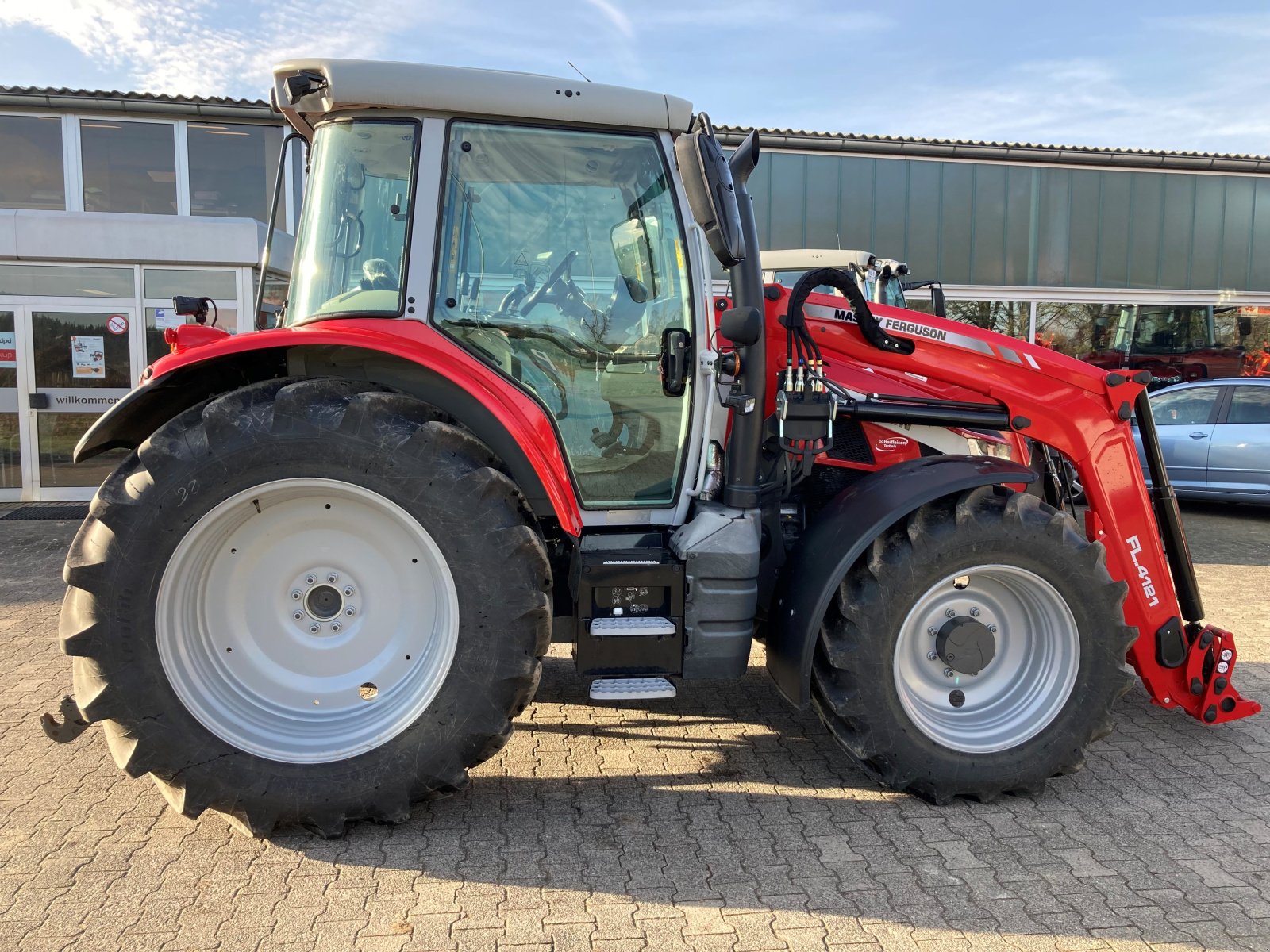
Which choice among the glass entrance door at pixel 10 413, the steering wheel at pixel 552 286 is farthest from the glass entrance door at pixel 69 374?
the steering wheel at pixel 552 286

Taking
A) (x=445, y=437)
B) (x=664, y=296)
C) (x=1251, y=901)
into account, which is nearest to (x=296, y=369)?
(x=445, y=437)

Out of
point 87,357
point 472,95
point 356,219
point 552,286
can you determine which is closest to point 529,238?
point 552,286

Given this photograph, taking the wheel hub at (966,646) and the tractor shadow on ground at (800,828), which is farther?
the wheel hub at (966,646)

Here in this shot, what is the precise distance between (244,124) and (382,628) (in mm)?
10341

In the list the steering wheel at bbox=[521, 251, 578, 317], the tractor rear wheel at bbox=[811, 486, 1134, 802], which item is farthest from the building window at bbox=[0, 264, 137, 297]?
the tractor rear wheel at bbox=[811, 486, 1134, 802]

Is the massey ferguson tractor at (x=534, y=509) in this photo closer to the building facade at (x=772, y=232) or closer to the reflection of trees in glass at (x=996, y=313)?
the building facade at (x=772, y=232)

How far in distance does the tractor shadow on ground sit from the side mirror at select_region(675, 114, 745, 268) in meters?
1.93

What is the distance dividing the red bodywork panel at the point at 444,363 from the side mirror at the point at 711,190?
84 cm

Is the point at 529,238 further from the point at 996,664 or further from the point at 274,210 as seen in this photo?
the point at 996,664

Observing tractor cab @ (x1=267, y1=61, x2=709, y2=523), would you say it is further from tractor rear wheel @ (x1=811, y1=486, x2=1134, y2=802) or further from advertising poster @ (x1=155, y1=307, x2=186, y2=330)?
advertising poster @ (x1=155, y1=307, x2=186, y2=330)

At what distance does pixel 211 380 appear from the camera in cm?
315

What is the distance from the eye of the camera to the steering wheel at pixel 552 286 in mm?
3086

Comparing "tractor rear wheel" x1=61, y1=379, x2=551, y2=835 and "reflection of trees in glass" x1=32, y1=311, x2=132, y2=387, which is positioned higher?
"reflection of trees in glass" x1=32, y1=311, x2=132, y2=387

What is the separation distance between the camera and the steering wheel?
3086 mm
